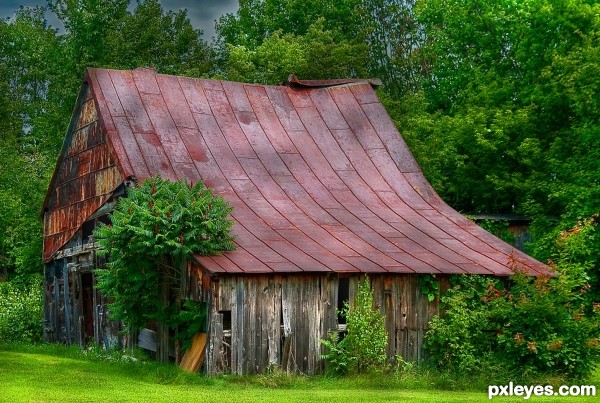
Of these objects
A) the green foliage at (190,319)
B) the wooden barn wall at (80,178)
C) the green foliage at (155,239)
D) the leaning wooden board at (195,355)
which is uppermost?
the wooden barn wall at (80,178)

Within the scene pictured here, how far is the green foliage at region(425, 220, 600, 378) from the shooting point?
21281 millimetres

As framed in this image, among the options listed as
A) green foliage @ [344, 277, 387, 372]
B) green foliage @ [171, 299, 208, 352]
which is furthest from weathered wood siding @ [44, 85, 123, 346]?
green foliage @ [344, 277, 387, 372]

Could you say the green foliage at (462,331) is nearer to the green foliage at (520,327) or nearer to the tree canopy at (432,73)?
the green foliage at (520,327)

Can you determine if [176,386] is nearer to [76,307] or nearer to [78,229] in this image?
[78,229]

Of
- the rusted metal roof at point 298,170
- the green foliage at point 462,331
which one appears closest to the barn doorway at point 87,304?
the rusted metal roof at point 298,170

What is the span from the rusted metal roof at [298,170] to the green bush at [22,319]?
889 cm

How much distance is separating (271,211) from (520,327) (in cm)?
648

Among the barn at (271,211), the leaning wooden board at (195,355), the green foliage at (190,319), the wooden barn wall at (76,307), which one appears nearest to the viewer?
the leaning wooden board at (195,355)

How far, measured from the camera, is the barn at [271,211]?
861 inches

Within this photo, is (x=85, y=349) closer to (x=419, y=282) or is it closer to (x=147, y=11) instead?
(x=419, y=282)

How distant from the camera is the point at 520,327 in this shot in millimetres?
21719

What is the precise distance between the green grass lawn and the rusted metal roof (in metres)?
2.28

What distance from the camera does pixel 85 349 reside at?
2727 centimetres

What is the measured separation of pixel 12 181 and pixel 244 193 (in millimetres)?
19553
